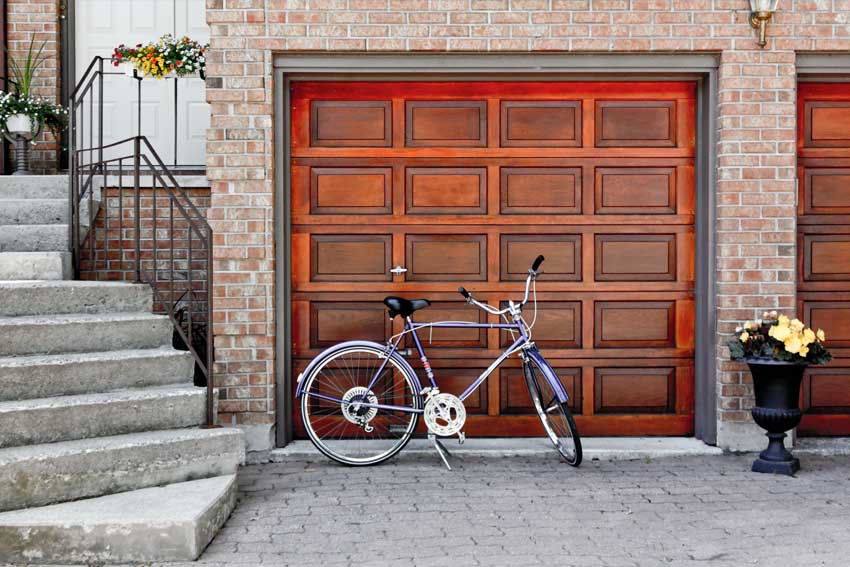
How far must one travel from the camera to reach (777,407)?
494 cm

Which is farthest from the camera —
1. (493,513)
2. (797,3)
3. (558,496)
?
(797,3)

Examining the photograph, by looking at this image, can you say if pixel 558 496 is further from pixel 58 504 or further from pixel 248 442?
pixel 58 504

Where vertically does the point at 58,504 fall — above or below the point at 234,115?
below

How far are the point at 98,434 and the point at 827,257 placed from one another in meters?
4.55

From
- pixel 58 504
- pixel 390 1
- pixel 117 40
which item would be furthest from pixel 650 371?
pixel 117 40

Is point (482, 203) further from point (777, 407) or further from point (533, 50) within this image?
point (777, 407)

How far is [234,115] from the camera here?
211 inches

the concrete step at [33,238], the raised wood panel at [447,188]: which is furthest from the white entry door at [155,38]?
the raised wood panel at [447,188]

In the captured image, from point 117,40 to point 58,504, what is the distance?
408 centimetres

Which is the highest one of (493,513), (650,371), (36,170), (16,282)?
(36,170)

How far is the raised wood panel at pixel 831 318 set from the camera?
5.66 meters

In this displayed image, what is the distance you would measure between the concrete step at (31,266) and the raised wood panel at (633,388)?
3.46 meters

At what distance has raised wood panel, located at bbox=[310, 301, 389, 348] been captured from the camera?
222 inches

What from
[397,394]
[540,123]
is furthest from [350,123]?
[397,394]
